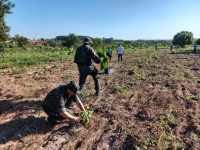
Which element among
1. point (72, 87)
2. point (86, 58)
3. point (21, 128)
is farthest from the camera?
point (86, 58)

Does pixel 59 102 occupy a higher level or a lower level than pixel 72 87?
lower

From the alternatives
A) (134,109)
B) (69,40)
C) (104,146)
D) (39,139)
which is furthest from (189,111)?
(69,40)

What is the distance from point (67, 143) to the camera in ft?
13.8

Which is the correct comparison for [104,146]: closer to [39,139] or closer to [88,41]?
[39,139]

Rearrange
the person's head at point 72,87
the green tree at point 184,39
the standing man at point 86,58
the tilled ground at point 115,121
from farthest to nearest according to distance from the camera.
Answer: the green tree at point 184,39, the standing man at point 86,58, the person's head at point 72,87, the tilled ground at point 115,121

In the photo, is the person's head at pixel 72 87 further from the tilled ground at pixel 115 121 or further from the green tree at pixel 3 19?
the green tree at pixel 3 19

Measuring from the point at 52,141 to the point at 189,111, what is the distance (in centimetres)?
327

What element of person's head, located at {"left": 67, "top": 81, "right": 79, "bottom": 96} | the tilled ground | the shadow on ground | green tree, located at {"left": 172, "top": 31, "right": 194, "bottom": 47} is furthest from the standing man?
green tree, located at {"left": 172, "top": 31, "right": 194, "bottom": 47}

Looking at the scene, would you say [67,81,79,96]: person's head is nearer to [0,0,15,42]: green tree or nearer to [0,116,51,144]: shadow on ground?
[0,116,51,144]: shadow on ground

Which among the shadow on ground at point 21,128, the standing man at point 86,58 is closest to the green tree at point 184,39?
the standing man at point 86,58

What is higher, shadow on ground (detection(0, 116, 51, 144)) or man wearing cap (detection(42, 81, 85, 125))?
man wearing cap (detection(42, 81, 85, 125))

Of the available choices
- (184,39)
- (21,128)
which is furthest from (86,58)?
(184,39)

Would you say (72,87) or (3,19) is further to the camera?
(3,19)

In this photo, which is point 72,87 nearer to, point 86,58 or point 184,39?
point 86,58
